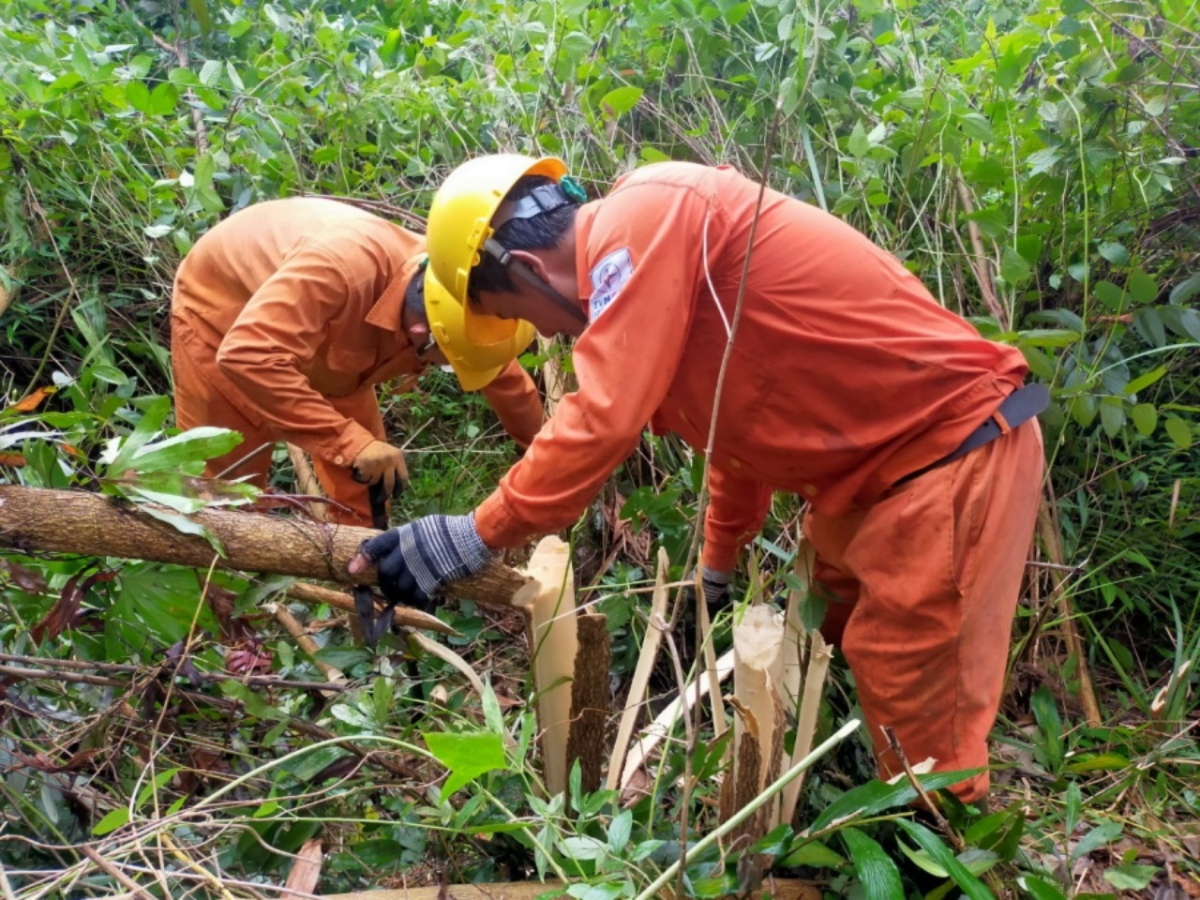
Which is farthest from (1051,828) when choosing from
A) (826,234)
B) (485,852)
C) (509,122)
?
(509,122)

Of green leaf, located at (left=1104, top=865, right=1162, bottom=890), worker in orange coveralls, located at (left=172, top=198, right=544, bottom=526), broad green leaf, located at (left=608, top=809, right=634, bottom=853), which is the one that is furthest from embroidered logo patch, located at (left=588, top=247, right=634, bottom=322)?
green leaf, located at (left=1104, top=865, right=1162, bottom=890)

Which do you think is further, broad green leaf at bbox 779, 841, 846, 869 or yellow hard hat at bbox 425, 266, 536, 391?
yellow hard hat at bbox 425, 266, 536, 391

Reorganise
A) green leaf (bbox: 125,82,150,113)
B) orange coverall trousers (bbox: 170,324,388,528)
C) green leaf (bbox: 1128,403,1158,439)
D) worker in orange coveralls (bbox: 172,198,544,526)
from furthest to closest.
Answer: green leaf (bbox: 125,82,150,113), orange coverall trousers (bbox: 170,324,388,528), worker in orange coveralls (bbox: 172,198,544,526), green leaf (bbox: 1128,403,1158,439)

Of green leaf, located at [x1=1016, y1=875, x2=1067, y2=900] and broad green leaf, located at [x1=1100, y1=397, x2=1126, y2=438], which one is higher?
broad green leaf, located at [x1=1100, y1=397, x2=1126, y2=438]

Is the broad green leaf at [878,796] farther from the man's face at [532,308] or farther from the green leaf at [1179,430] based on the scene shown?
the green leaf at [1179,430]

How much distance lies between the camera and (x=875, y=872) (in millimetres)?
1148

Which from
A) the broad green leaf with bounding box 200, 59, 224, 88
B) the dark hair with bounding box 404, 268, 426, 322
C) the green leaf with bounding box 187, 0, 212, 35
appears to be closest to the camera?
the dark hair with bounding box 404, 268, 426, 322

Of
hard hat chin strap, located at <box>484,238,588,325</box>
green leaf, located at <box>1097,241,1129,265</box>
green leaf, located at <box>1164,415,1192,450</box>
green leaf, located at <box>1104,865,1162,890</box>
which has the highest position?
hard hat chin strap, located at <box>484,238,588,325</box>

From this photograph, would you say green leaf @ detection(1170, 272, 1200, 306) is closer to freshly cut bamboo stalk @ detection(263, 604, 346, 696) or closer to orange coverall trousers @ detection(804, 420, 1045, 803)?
orange coverall trousers @ detection(804, 420, 1045, 803)

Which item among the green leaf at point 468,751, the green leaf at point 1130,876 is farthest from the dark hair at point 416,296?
the green leaf at point 1130,876

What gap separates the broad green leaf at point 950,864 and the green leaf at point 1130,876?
18.9 inches

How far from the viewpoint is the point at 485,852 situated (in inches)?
60.7

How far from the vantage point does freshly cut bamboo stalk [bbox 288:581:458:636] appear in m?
1.70

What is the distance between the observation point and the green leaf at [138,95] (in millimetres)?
3158
